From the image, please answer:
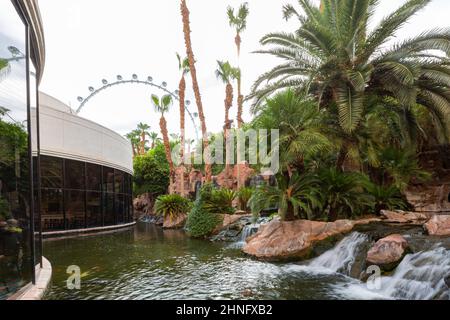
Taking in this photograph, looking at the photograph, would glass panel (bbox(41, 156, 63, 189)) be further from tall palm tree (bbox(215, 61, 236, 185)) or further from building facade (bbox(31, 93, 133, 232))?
tall palm tree (bbox(215, 61, 236, 185))

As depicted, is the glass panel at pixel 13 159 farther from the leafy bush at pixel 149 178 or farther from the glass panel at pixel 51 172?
the leafy bush at pixel 149 178

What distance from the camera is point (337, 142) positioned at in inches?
403

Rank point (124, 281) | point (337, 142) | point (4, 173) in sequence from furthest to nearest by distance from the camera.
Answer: point (337, 142)
point (124, 281)
point (4, 173)

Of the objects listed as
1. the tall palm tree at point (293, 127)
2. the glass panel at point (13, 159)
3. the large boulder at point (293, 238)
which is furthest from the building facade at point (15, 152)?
Result: the tall palm tree at point (293, 127)

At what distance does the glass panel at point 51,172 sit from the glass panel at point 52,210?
321 millimetres

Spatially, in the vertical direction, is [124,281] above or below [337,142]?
below

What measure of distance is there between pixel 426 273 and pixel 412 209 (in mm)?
8126

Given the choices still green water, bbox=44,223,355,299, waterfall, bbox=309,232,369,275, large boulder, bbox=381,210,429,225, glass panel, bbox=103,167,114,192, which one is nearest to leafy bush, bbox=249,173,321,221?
waterfall, bbox=309,232,369,275

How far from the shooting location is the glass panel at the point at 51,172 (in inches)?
572

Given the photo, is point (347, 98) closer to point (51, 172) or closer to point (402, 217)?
point (402, 217)

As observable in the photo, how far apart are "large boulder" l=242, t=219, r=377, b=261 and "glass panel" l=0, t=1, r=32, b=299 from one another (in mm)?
6518
